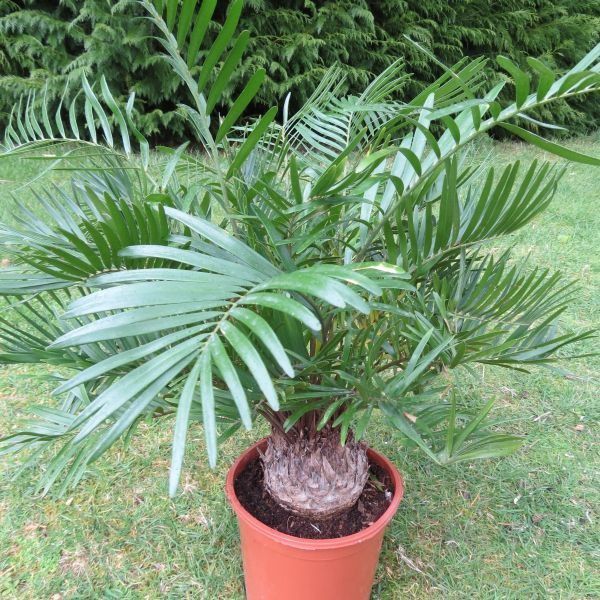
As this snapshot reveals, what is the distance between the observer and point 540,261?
232cm

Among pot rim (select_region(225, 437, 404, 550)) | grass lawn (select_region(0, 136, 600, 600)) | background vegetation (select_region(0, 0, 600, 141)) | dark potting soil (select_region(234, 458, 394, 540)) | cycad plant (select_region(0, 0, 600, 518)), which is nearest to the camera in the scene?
cycad plant (select_region(0, 0, 600, 518))

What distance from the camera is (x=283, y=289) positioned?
444 millimetres

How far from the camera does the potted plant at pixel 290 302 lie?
42 centimetres

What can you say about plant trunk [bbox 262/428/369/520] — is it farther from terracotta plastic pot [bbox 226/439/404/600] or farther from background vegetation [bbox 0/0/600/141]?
background vegetation [bbox 0/0/600/141]

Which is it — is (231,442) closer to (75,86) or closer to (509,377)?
(509,377)

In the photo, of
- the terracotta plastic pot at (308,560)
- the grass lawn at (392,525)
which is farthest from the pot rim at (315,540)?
the grass lawn at (392,525)

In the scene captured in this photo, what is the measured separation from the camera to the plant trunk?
823 millimetres

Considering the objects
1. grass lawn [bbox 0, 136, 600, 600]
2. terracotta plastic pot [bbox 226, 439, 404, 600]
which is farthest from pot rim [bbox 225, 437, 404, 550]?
grass lawn [bbox 0, 136, 600, 600]

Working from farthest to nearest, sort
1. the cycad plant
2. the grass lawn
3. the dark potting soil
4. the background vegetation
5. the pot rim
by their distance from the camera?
the background vegetation < the grass lawn < the dark potting soil < the pot rim < the cycad plant

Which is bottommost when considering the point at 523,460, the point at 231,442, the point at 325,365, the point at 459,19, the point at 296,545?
the point at 231,442

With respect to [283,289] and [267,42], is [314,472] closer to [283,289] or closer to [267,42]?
[283,289]

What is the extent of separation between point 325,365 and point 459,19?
4.51m

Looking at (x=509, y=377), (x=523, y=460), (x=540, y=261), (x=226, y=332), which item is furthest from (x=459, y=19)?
(x=226, y=332)

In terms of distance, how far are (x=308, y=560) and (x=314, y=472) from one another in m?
0.13
